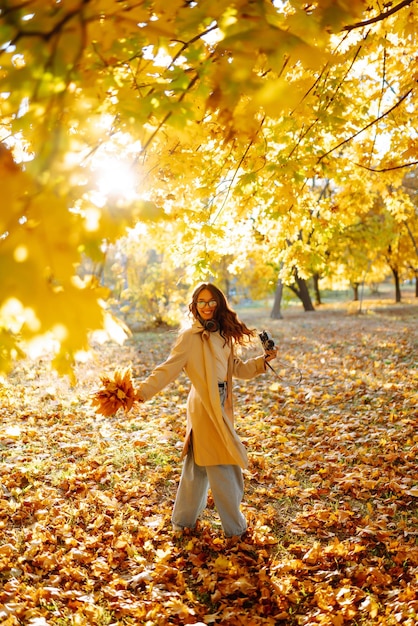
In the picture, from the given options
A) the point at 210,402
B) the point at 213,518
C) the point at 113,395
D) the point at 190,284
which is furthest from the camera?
the point at 190,284

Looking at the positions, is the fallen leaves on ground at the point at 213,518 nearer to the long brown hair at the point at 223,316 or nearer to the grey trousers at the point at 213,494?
the grey trousers at the point at 213,494

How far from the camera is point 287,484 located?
460 cm

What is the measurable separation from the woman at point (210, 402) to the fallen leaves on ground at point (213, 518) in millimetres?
215

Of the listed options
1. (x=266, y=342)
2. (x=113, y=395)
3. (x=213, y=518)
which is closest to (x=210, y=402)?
(x=266, y=342)

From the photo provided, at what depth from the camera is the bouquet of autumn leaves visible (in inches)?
125

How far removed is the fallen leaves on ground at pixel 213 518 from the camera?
2.88 m

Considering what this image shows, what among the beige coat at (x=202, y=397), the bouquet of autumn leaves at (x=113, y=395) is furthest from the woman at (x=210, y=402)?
the bouquet of autumn leaves at (x=113, y=395)

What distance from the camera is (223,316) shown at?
3.86 m

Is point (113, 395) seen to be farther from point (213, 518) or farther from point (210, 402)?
point (213, 518)

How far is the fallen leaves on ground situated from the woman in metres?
0.21

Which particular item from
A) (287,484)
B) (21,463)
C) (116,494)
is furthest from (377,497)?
(21,463)

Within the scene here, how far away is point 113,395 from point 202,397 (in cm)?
71

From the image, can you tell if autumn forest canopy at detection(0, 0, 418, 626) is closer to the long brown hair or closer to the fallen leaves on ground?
the fallen leaves on ground

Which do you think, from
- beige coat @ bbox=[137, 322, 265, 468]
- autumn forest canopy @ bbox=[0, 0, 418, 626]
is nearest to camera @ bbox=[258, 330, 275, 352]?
beige coat @ bbox=[137, 322, 265, 468]
